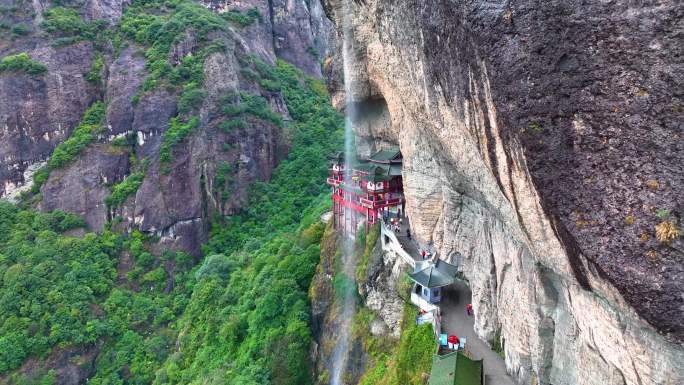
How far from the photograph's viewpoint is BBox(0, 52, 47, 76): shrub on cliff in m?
45.3

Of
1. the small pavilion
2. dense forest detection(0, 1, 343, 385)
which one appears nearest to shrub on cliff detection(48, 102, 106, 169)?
dense forest detection(0, 1, 343, 385)

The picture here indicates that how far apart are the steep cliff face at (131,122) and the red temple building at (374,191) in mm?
23315

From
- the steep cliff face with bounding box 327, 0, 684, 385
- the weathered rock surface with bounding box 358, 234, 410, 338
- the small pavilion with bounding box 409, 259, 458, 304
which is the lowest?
the weathered rock surface with bounding box 358, 234, 410, 338

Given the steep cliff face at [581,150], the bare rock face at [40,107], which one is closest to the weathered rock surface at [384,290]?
the steep cliff face at [581,150]

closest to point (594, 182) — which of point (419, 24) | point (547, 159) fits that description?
point (547, 159)

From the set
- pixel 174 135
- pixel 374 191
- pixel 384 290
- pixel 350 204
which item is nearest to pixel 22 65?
pixel 174 135

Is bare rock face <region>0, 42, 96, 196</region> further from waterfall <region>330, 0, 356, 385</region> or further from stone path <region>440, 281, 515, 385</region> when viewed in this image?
stone path <region>440, 281, 515, 385</region>

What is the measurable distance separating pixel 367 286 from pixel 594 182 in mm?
15300

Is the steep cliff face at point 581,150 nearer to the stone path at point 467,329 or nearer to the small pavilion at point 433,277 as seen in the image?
the stone path at point 467,329

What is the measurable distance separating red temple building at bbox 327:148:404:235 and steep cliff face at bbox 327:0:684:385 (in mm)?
11721

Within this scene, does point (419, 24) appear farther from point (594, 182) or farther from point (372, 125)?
point (372, 125)

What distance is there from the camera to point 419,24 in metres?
10.1

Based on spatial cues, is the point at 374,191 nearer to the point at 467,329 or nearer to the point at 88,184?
the point at 467,329

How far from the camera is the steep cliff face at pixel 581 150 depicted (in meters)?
5.98
